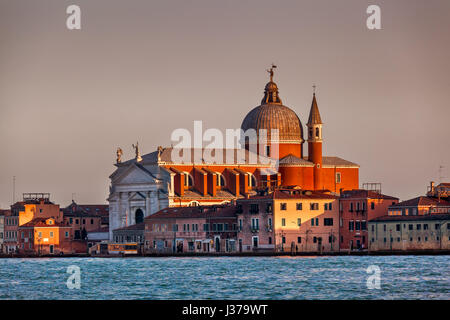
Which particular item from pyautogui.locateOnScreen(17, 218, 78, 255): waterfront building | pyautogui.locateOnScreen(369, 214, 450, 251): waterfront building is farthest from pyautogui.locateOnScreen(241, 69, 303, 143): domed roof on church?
pyautogui.locateOnScreen(369, 214, 450, 251): waterfront building

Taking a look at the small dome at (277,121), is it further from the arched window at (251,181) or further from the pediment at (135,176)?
the pediment at (135,176)

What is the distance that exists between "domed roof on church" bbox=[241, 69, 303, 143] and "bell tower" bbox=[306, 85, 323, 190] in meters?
1.78

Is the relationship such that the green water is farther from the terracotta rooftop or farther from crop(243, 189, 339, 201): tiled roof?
→ the terracotta rooftop

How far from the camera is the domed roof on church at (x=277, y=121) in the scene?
108375 mm

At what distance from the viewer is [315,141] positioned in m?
107

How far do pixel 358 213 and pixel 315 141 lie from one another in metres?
19.7

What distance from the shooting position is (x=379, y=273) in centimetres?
6197

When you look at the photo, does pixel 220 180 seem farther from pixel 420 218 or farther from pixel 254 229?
pixel 420 218

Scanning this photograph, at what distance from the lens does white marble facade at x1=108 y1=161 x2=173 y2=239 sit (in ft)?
334

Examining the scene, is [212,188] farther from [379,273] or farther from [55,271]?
[379,273]
